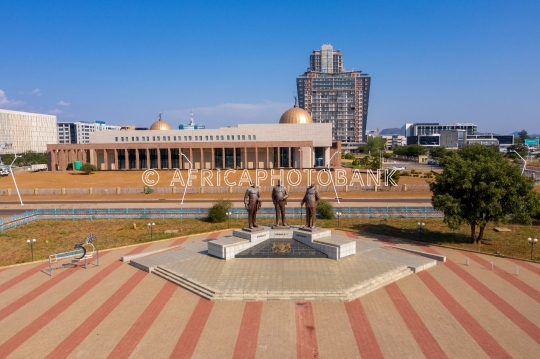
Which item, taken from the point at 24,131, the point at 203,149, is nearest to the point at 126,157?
the point at 203,149

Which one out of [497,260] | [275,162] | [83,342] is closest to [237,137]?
[275,162]

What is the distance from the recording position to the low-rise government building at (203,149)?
279ft

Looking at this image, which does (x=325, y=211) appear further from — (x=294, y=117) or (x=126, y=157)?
(x=126, y=157)

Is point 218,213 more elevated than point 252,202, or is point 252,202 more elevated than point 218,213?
point 252,202

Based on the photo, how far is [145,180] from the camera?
240ft

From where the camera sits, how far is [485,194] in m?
28.6

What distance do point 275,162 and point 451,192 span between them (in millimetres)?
57769

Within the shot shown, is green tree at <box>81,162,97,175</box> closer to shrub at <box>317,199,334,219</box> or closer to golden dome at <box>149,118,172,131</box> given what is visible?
golden dome at <box>149,118,172,131</box>

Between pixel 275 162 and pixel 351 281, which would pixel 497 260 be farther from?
pixel 275 162

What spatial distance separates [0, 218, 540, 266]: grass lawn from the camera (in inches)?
1192

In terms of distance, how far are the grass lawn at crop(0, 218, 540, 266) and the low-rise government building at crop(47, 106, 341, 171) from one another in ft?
144

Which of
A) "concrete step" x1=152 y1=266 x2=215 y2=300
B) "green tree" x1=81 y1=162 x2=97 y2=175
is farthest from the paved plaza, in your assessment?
"green tree" x1=81 y1=162 x2=97 y2=175

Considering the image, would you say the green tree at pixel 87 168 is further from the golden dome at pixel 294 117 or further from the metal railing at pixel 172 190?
the golden dome at pixel 294 117

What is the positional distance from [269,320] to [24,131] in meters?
200
